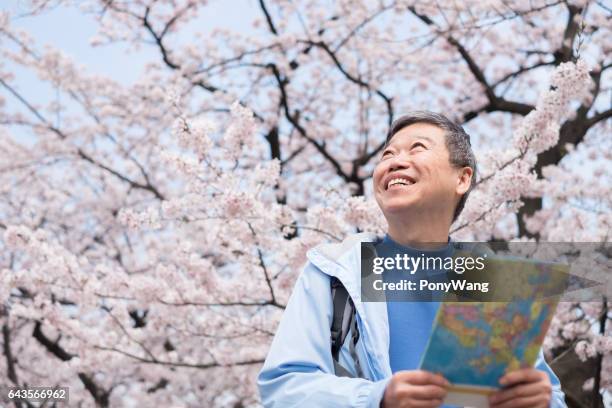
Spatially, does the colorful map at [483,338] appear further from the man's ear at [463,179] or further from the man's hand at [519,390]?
the man's ear at [463,179]

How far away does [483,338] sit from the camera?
1.35 m

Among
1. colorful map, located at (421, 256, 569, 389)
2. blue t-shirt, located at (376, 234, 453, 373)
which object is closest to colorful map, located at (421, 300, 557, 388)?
colorful map, located at (421, 256, 569, 389)

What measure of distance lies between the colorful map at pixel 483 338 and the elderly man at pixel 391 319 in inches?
1.4

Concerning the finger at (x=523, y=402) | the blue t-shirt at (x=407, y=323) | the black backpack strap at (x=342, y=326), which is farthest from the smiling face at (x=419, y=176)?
the finger at (x=523, y=402)

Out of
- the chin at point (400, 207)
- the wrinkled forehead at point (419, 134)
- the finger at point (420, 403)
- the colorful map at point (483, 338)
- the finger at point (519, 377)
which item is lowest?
the finger at point (420, 403)

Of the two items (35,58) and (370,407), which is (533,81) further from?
(370,407)

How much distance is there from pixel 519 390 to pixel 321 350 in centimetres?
50

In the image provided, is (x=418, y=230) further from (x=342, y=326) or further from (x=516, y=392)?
(x=516, y=392)

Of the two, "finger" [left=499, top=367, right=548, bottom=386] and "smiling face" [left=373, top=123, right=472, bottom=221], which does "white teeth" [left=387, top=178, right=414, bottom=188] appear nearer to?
"smiling face" [left=373, top=123, right=472, bottom=221]

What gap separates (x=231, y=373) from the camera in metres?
7.74

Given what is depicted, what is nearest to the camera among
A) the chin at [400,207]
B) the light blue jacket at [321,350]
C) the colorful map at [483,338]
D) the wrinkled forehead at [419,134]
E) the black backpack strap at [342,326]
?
the colorful map at [483,338]

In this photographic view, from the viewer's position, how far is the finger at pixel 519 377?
139cm

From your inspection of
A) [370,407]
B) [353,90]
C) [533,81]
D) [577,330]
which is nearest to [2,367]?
[353,90]

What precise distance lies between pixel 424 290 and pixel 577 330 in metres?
4.00
